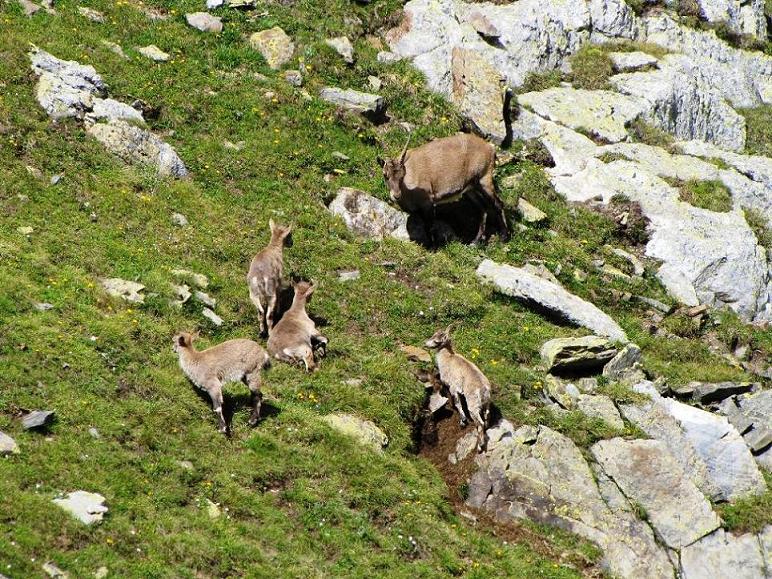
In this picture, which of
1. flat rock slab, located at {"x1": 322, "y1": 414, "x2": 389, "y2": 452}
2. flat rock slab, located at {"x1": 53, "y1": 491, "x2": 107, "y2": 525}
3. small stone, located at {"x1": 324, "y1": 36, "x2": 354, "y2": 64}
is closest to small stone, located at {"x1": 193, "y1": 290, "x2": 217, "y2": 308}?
flat rock slab, located at {"x1": 322, "y1": 414, "x2": 389, "y2": 452}

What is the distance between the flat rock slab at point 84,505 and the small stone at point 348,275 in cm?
830

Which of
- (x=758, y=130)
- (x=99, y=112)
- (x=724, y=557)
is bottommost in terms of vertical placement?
(x=758, y=130)

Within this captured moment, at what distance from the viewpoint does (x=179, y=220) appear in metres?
19.0

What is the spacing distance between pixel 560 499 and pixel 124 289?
8.52 meters

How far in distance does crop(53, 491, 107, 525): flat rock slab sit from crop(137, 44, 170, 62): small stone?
14.7 meters

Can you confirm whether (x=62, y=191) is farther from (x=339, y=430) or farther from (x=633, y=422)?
(x=633, y=422)

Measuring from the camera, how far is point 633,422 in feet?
56.4

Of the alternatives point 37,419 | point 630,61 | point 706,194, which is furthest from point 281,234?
point 630,61

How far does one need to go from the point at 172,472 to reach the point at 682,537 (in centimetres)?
855

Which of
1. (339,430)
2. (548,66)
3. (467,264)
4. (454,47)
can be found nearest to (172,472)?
(339,430)

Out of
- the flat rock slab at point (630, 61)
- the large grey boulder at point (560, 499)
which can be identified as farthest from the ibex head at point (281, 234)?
the flat rock slab at point (630, 61)

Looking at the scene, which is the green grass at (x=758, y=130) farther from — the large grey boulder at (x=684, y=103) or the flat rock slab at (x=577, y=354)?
the flat rock slab at (x=577, y=354)

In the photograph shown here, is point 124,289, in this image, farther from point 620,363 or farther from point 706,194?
point 706,194

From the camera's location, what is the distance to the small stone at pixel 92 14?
79.4 feet
